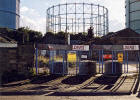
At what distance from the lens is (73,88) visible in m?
11.3

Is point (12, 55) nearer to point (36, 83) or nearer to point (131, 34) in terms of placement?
point (36, 83)

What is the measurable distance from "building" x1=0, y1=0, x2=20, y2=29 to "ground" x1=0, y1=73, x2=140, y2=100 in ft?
221

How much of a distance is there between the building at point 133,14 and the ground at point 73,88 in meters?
53.1

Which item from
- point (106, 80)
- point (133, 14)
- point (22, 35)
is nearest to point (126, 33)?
point (133, 14)

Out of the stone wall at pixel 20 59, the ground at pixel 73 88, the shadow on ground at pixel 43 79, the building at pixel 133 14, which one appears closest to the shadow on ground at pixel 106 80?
the ground at pixel 73 88

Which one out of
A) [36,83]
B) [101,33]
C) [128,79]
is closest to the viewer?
[36,83]

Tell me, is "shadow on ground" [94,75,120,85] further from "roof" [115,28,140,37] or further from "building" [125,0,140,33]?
"building" [125,0,140,33]

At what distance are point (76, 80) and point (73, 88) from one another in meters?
2.28

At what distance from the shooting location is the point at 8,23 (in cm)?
7756

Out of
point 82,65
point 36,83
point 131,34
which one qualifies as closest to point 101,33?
point 131,34

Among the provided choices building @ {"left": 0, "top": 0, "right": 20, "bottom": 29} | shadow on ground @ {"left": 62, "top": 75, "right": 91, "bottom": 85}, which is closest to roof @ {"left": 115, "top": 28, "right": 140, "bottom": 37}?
Answer: shadow on ground @ {"left": 62, "top": 75, "right": 91, "bottom": 85}

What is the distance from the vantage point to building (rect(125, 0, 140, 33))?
6381cm

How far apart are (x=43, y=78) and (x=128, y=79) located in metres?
5.85

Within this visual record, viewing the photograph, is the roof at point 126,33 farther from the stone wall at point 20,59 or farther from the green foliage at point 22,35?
the stone wall at point 20,59
